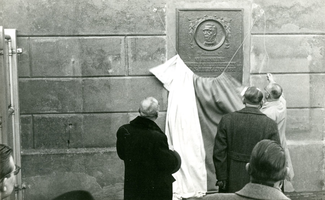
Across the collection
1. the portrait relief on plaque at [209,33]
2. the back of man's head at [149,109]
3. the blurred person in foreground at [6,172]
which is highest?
the portrait relief on plaque at [209,33]

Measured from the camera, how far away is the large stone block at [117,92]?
22.8 feet

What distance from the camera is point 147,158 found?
16.0 feet

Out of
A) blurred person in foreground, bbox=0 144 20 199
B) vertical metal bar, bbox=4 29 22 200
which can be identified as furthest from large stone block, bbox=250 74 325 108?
blurred person in foreground, bbox=0 144 20 199

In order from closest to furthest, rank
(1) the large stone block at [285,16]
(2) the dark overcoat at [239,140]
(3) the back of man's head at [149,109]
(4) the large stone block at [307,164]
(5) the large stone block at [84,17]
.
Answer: (3) the back of man's head at [149,109]
(2) the dark overcoat at [239,140]
(5) the large stone block at [84,17]
(1) the large stone block at [285,16]
(4) the large stone block at [307,164]

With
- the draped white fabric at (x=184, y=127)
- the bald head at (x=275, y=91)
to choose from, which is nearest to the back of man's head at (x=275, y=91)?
the bald head at (x=275, y=91)

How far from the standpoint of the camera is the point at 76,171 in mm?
6949

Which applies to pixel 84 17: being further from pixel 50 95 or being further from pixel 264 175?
pixel 264 175

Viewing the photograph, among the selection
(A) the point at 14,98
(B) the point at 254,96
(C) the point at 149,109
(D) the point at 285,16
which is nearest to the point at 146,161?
(C) the point at 149,109

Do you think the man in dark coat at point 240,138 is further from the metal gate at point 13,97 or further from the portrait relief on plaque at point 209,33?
the metal gate at point 13,97

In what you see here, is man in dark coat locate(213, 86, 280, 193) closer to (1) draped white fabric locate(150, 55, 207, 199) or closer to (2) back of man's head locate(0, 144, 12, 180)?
(1) draped white fabric locate(150, 55, 207, 199)

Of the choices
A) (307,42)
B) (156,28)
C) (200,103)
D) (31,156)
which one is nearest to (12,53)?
(31,156)

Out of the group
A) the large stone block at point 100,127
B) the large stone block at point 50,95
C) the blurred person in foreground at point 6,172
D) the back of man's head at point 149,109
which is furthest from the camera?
the large stone block at point 100,127

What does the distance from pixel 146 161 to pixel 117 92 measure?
2276 millimetres

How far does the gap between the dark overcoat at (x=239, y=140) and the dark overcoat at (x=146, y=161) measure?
67cm
